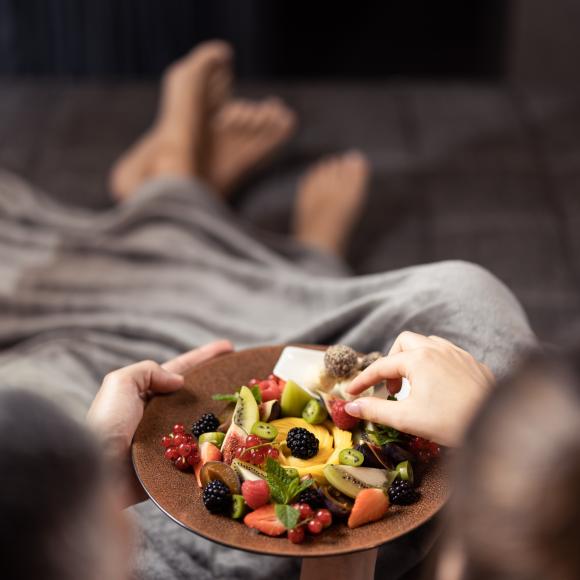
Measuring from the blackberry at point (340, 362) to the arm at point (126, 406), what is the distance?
162 mm

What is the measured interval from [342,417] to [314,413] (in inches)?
1.3

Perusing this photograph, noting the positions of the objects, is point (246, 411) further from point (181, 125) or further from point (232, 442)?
point (181, 125)

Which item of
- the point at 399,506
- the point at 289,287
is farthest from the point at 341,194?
the point at 399,506

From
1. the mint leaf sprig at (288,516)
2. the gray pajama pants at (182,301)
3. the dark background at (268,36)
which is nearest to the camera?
the mint leaf sprig at (288,516)

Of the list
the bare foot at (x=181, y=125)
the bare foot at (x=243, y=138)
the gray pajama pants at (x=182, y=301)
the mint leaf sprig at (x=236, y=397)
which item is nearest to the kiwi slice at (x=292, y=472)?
the mint leaf sprig at (x=236, y=397)

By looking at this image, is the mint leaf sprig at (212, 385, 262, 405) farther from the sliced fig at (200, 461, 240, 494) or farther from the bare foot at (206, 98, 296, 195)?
the bare foot at (206, 98, 296, 195)

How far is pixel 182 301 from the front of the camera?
132 cm

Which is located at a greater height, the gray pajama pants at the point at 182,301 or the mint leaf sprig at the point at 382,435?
the mint leaf sprig at the point at 382,435

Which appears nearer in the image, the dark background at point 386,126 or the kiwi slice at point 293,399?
the kiwi slice at point 293,399

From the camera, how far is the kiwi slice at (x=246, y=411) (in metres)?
0.76

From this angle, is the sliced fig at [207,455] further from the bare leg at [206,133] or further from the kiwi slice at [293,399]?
the bare leg at [206,133]

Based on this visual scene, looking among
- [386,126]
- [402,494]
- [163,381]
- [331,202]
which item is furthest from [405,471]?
[386,126]

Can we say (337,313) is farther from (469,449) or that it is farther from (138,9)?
(138,9)

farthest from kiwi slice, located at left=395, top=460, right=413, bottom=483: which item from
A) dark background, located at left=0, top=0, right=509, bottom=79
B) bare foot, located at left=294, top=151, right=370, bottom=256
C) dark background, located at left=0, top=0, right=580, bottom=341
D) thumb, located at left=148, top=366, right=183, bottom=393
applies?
dark background, located at left=0, top=0, right=509, bottom=79
